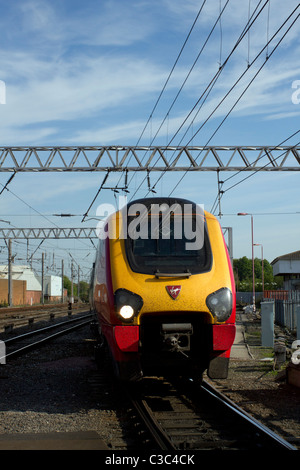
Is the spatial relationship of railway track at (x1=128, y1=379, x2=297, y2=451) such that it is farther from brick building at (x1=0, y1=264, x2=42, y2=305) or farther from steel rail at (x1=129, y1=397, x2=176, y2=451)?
brick building at (x1=0, y1=264, x2=42, y2=305)

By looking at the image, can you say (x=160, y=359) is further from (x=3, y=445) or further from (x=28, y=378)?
(x=28, y=378)

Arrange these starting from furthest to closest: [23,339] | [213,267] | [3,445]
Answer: [23,339], [213,267], [3,445]

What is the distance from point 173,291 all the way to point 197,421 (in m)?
1.77

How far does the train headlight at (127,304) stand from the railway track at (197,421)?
1196mm

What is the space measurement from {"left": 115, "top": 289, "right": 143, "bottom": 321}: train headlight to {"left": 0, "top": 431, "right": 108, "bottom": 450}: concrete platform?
1827 millimetres

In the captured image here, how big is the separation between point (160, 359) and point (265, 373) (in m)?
3.84

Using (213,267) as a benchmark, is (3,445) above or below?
below

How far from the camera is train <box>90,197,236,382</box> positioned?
778 centimetres

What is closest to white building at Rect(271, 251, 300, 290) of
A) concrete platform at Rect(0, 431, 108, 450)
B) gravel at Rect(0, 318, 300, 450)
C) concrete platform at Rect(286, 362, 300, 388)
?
gravel at Rect(0, 318, 300, 450)

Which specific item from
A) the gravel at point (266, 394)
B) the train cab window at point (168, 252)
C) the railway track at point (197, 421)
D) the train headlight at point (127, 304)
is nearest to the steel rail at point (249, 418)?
the railway track at point (197, 421)

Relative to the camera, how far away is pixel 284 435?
6.32 meters

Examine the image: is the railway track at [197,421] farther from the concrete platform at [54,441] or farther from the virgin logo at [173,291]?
the virgin logo at [173,291]

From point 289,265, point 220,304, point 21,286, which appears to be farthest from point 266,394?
point 21,286
